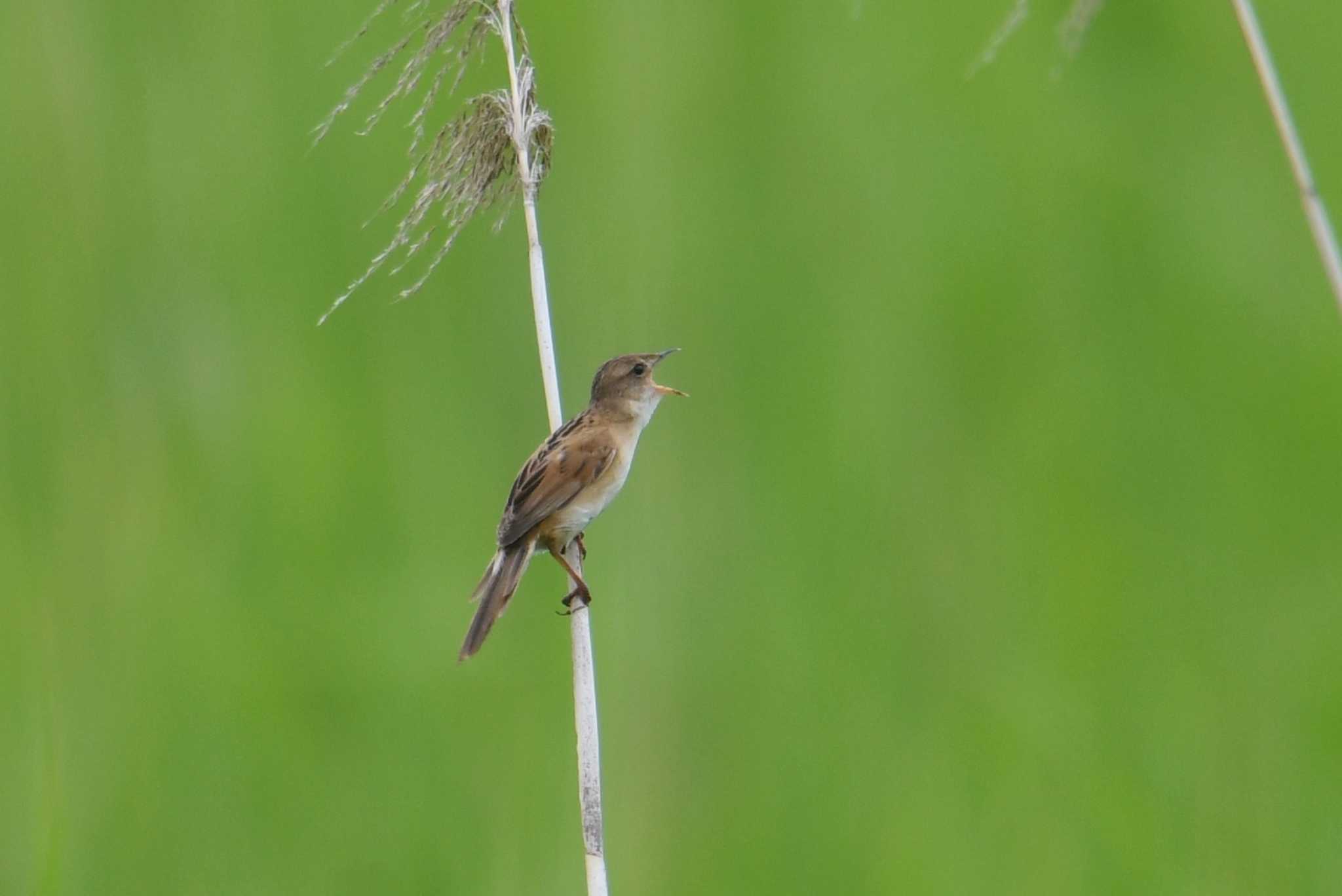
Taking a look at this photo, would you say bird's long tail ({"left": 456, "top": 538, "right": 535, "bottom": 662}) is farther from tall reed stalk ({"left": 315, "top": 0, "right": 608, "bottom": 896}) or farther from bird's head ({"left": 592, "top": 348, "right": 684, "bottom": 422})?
bird's head ({"left": 592, "top": 348, "right": 684, "bottom": 422})

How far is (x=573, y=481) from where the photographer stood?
9.67 ft

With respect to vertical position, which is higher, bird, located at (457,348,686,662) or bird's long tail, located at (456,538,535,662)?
bird, located at (457,348,686,662)

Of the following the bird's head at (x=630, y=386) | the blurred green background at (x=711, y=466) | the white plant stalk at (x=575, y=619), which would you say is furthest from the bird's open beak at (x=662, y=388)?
the white plant stalk at (x=575, y=619)

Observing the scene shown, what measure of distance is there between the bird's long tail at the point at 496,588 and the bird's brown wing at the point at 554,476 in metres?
0.03

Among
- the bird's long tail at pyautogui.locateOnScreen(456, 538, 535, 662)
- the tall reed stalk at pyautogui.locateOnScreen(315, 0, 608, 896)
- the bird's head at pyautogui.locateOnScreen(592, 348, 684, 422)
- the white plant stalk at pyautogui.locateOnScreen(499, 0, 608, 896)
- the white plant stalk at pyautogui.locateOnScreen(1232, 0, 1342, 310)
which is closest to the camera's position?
the white plant stalk at pyautogui.locateOnScreen(1232, 0, 1342, 310)

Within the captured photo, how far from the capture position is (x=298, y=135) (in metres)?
3.59

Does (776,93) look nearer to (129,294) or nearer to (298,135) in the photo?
(298,135)

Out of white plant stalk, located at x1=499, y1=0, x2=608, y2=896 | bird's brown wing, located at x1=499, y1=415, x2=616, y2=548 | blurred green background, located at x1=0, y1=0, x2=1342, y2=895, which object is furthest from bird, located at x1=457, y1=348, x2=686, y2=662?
blurred green background, located at x1=0, y1=0, x2=1342, y2=895

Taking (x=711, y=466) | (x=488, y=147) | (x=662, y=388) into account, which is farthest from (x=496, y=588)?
(x=711, y=466)

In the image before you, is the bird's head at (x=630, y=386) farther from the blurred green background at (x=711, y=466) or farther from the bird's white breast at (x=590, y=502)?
the blurred green background at (x=711, y=466)

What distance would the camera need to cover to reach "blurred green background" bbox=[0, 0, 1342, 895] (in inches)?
126

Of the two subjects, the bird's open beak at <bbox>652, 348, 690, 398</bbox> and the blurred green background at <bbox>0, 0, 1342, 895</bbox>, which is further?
the blurred green background at <bbox>0, 0, 1342, 895</bbox>

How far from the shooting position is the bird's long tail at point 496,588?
2.40 m

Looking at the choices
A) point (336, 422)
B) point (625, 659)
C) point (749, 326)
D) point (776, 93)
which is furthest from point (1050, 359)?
point (336, 422)
